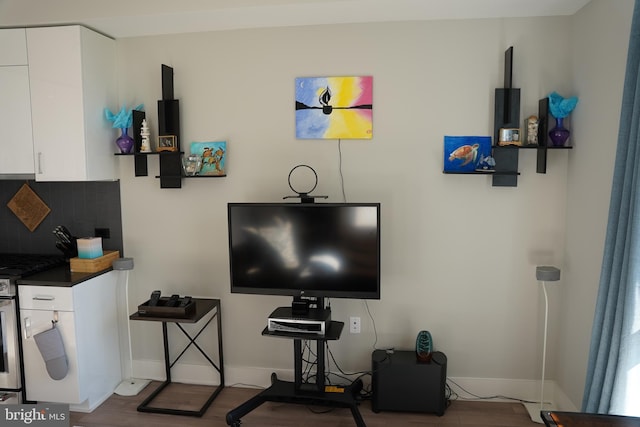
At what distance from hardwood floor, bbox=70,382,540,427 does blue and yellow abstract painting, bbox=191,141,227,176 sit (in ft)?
5.15

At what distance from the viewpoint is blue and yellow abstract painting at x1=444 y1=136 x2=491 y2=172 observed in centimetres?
271

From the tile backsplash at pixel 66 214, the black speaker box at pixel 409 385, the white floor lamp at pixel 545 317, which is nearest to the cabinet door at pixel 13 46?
the tile backsplash at pixel 66 214

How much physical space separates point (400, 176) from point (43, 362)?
102 inches

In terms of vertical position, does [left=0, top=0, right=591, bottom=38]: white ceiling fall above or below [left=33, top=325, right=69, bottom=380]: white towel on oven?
above

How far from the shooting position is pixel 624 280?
1.81 m

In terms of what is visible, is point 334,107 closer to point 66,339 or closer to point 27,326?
point 66,339

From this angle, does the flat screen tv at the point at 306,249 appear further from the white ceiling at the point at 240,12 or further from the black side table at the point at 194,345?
the white ceiling at the point at 240,12

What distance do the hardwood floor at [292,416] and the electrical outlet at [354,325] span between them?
46 centimetres

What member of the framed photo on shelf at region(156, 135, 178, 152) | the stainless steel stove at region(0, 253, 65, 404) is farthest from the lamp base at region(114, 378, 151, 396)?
the framed photo on shelf at region(156, 135, 178, 152)

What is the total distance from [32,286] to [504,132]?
3084mm

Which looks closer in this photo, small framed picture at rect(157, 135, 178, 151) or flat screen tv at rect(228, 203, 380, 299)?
flat screen tv at rect(228, 203, 380, 299)

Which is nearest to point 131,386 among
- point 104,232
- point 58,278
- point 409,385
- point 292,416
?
point 58,278

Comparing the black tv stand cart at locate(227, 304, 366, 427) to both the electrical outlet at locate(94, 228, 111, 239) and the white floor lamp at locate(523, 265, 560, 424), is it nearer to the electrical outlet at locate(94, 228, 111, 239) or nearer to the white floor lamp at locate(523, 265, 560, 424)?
the white floor lamp at locate(523, 265, 560, 424)

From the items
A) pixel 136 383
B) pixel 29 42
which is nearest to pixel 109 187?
pixel 29 42
